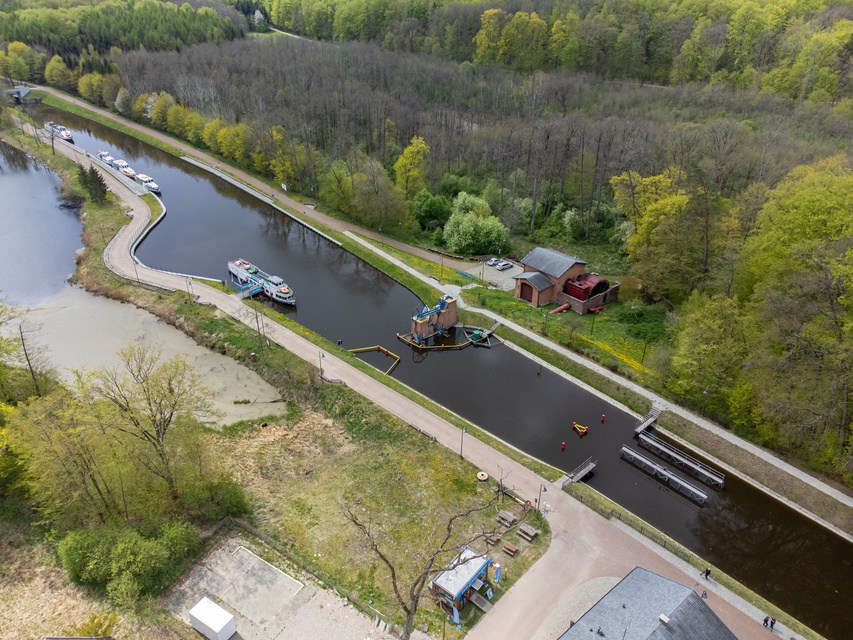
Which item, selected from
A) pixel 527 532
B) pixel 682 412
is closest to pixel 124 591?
pixel 527 532

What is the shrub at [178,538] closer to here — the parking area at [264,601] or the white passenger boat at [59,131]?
the parking area at [264,601]

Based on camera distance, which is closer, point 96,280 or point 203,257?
point 96,280

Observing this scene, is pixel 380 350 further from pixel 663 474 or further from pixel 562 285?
pixel 663 474

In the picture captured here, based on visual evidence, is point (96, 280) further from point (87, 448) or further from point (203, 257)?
point (87, 448)

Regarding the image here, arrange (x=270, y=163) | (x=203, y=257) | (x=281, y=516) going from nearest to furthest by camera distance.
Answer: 1. (x=281, y=516)
2. (x=203, y=257)
3. (x=270, y=163)

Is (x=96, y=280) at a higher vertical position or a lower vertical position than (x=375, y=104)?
lower

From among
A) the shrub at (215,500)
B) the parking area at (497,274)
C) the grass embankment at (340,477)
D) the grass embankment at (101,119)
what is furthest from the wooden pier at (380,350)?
the grass embankment at (101,119)

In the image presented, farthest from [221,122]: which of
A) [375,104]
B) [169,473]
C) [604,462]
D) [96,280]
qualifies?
[604,462]
